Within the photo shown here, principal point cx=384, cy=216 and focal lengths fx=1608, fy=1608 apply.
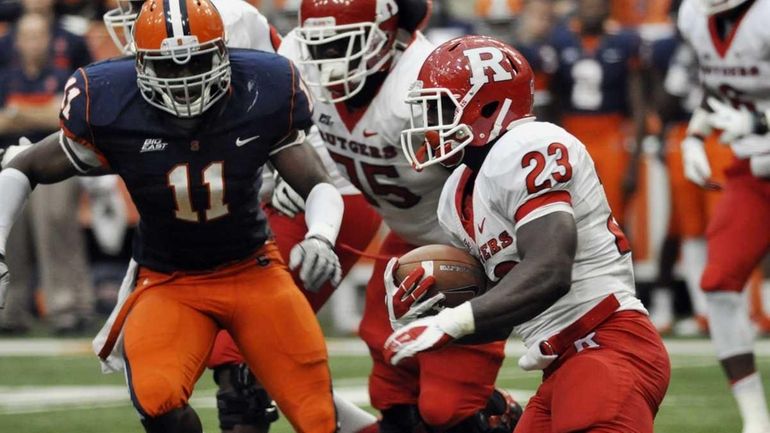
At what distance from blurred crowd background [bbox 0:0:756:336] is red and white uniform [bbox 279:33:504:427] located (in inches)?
143

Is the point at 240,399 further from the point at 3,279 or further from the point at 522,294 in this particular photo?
the point at 522,294

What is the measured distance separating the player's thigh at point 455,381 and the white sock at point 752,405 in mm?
1239

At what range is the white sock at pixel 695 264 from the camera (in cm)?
885

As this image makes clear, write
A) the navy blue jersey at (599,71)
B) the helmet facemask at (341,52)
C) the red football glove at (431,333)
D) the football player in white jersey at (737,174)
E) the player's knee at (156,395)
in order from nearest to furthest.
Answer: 1. the red football glove at (431,333)
2. the player's knee at (156,395)
3. the helmet facemask at (341,52)
4. the football player in white jersey at (737,174)
5. the navy blue jersey at (599,71)

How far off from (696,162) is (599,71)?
115 inches

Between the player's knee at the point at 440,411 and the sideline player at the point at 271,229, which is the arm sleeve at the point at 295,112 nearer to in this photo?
the sideline player at the point at 271,229

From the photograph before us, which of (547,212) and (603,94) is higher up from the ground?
(547,212)

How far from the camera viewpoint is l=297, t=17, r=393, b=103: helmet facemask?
5.26m

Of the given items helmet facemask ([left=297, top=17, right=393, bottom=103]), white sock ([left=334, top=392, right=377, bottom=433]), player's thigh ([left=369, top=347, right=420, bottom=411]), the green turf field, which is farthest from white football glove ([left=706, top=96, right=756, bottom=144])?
white sock ([left=334, top=392, right=377, bottom=433])

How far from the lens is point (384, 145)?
17.4 feet

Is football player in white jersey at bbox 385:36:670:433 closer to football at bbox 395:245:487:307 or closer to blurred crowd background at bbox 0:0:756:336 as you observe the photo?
football at bbox 395:245:487:307

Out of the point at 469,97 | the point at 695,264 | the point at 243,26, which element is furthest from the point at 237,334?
the point at 695,264

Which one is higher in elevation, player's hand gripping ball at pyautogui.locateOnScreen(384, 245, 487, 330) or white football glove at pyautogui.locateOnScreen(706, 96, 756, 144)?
player's hand gripping ball at pyautogui.locateOnScreen(384, 245, 487, 330)

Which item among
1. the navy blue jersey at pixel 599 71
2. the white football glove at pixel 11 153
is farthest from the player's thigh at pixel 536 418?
the navy blue jersey at pixel 599 71
